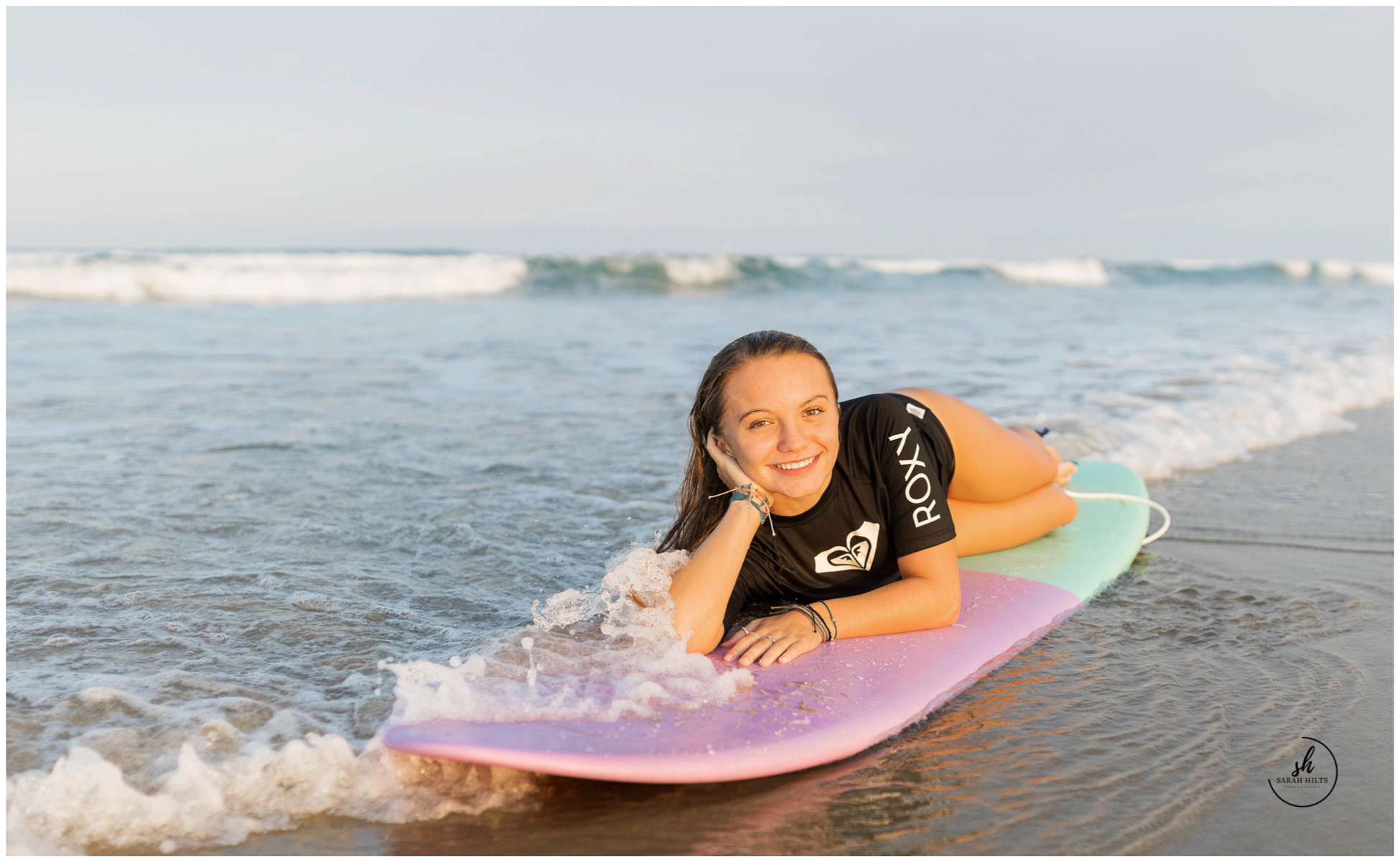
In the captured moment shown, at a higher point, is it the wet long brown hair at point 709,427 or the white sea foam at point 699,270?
the white sea foam at point 699,270

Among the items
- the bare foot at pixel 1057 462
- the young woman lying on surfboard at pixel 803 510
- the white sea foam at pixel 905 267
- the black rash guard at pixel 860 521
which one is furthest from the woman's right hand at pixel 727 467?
the white sea foam at pixel 905 267

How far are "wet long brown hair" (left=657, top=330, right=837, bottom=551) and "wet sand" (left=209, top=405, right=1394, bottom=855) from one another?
932 mm

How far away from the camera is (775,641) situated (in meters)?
3.05

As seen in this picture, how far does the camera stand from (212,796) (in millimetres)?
2434

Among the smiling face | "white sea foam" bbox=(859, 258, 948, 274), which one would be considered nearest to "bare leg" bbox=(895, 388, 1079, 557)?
the smiling face

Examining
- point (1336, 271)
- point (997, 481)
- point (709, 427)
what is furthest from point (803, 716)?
point (1336, 271)

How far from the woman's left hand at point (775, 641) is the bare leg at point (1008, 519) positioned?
1.08m

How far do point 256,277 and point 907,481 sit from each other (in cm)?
2471

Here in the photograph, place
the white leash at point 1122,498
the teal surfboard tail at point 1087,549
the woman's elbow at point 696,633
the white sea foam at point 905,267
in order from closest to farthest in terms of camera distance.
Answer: the woman's elbow at point 696,633 < the teal surfboard tail at point 1087,549 < the white leash at point 1122,498 < the white sea foam at point 905,267

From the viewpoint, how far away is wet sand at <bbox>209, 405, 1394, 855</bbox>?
2.35 metres

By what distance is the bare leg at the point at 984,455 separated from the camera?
12.0ft

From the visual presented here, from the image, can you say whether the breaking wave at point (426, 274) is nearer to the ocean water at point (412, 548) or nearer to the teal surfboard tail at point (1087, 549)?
the ocean water at point (412, 548)

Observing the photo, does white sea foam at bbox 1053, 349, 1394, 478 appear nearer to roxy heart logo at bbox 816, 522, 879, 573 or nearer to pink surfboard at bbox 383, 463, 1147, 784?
pink surfboard at bbox 383, 463, 1147, 784

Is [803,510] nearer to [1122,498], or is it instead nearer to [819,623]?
[819,623]
